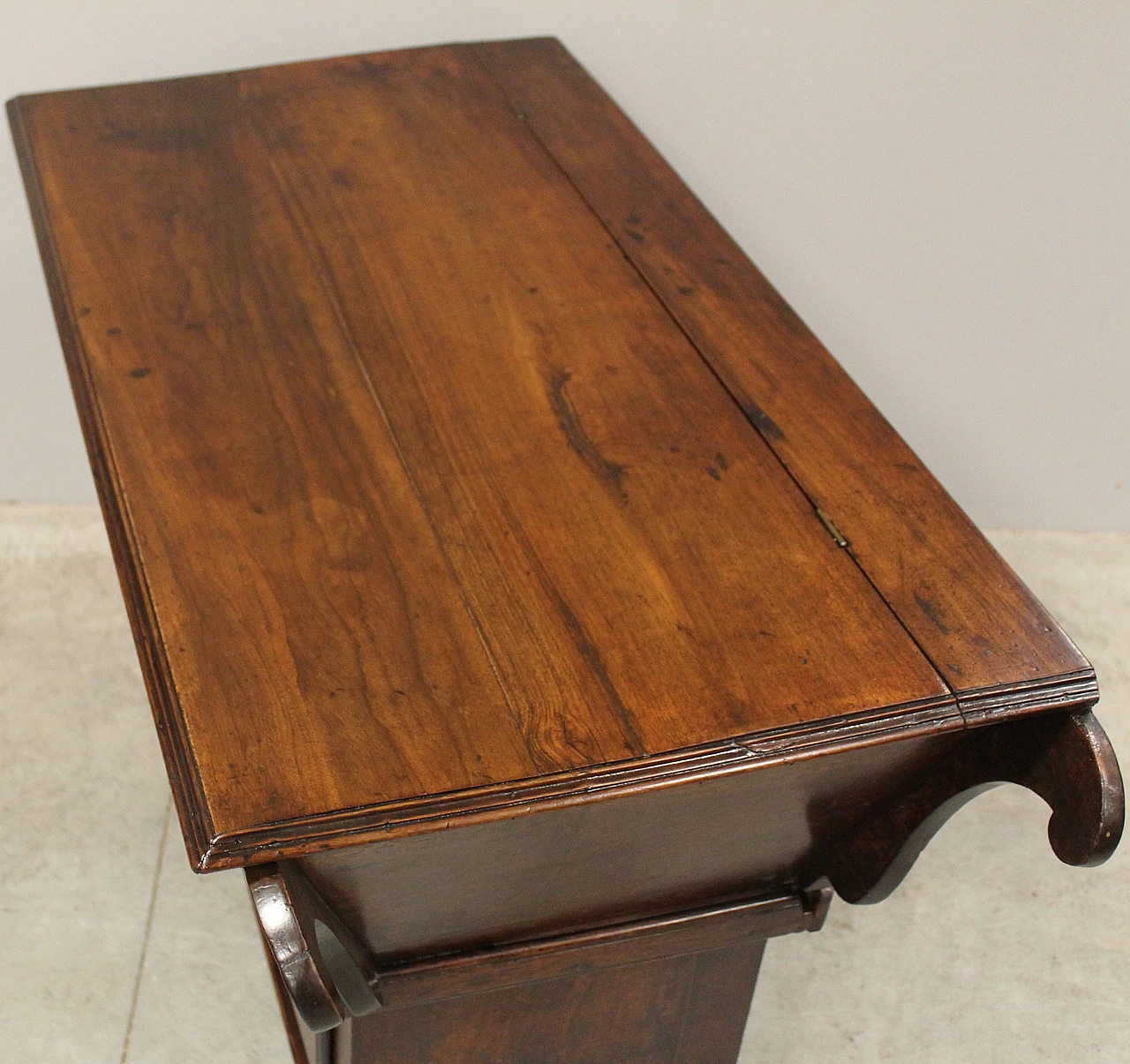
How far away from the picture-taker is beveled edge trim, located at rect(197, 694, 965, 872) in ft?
2.97

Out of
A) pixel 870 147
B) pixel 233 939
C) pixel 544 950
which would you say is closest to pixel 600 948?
pixel 544 950

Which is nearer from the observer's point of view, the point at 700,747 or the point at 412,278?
the point at 700,747

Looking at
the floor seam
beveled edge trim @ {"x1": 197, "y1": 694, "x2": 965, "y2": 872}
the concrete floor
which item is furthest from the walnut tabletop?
the floor seam

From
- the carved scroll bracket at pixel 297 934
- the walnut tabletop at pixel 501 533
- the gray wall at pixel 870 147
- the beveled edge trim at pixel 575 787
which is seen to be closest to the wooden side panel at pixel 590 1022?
the walnut tabletop at pixel 501 533

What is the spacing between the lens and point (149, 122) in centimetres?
171

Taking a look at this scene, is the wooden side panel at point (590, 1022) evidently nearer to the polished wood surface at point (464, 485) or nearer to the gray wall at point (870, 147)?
the polished wood surface at point (464, 485)

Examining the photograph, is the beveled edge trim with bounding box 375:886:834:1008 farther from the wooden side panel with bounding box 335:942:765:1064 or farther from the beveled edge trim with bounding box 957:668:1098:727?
the beveled edge trim with bounding box 957:668:1098:727

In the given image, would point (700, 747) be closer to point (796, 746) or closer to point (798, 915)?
point (796, 746)

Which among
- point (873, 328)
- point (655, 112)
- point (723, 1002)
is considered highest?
point (655, 112)

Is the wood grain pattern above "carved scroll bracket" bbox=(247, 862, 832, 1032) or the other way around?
above

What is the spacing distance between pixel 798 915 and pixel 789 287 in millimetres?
1172

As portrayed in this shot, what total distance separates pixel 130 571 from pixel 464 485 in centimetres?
29

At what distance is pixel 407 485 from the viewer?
1201 millimetres

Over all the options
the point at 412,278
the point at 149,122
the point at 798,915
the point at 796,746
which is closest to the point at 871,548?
the point at 796,746
